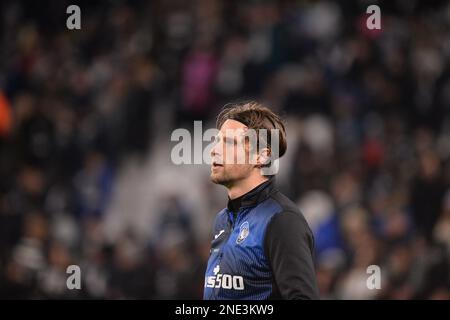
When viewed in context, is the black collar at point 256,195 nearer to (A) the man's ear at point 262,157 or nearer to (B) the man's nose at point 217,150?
(A) the man's ear at point 262,157

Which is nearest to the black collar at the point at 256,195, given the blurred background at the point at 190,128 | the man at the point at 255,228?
the man at the point at 255,228

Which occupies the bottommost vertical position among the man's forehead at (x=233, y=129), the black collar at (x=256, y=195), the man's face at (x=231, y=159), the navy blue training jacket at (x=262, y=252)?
the navy blue training jacket at (x=262, y=252)

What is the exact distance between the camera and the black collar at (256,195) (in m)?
3.84

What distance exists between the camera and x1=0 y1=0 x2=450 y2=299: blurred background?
8227 millimetres

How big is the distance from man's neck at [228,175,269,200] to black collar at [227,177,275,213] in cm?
2

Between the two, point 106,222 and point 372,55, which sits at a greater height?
point 372,55

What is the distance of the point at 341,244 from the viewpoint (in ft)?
26.9

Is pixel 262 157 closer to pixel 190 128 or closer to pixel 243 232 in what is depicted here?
pixel 243 232

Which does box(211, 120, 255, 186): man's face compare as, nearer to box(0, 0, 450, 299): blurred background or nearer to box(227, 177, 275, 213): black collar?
box(227, 177, 275, 213): black collar

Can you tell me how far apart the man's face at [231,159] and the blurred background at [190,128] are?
13.0 ft

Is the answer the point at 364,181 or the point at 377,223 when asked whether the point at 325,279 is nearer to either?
the point at 377,223

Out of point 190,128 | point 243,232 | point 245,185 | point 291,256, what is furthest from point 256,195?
point 190,128

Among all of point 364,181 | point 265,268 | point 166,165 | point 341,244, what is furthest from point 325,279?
point 265,268
